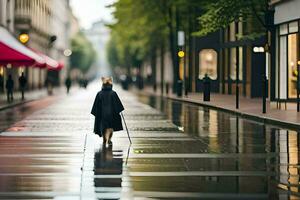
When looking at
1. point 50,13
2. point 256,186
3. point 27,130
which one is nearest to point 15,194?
point 256,186

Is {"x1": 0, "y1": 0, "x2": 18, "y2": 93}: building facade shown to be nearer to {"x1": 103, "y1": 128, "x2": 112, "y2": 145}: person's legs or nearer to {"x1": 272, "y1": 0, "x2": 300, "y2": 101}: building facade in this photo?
{"x1": 272, "y1": 0, "x2": 300, "y2": 101}: building facade

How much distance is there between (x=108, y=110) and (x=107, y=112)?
55 mm

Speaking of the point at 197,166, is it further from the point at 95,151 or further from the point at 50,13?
the point at 50,13

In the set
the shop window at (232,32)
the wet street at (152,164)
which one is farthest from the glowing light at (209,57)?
the wet street at (152,164)

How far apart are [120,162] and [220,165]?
1.89 m

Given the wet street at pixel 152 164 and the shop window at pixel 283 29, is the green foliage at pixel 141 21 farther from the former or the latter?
the wet street at pixel 152 164

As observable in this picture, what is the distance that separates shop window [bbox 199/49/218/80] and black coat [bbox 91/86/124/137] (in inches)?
1767

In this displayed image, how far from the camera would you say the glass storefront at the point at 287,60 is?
3294 centimetres

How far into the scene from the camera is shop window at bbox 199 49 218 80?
6316cm

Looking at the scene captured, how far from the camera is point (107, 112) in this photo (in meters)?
18.1

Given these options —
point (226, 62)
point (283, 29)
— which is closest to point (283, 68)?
point (283, 29)

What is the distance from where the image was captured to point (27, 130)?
74.2 ft

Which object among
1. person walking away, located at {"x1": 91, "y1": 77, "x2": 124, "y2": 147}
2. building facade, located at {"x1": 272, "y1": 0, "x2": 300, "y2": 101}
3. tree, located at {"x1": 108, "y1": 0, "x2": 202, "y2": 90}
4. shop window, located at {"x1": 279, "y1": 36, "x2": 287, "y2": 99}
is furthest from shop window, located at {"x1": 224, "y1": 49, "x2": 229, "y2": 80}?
person walking away, located at {"x1": 91, "y1": 77, "x2": 124, "y2": 147}

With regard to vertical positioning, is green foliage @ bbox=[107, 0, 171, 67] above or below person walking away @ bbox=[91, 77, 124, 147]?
above
